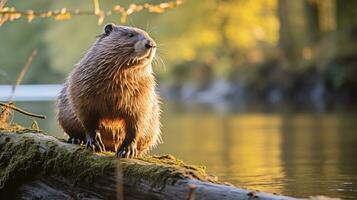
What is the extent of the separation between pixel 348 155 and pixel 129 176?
515 centimetres

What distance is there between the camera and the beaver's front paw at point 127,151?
15.5ft

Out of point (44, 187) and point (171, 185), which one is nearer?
point (171, 185)

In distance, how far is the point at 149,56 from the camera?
4.96 m

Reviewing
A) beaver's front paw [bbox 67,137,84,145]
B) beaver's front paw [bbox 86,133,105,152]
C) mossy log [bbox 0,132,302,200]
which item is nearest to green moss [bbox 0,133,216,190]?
mossy log [bbox 0,132,302,200]

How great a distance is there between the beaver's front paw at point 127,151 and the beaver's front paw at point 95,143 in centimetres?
14

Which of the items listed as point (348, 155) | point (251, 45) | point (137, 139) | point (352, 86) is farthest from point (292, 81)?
point (137, 139)

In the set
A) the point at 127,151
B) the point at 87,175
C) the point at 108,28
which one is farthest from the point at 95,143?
the point at 108,28

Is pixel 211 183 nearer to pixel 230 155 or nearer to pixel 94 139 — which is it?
pixel 94 139

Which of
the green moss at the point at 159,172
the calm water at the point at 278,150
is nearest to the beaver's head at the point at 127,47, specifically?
the green moss at the point at 159,172

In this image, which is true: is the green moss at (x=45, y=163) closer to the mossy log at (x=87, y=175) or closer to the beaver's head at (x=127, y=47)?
the mossy log at (x=87, y=175)

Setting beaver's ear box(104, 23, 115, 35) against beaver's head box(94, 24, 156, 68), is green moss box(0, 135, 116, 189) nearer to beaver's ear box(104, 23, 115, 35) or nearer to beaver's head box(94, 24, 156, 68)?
beaver's head box(94, 24, 156, 68)

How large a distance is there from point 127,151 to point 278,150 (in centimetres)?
577

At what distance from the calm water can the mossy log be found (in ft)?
4.85

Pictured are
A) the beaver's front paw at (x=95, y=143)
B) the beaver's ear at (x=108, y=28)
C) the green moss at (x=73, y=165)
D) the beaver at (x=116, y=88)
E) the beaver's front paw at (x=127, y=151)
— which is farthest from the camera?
the beaver's ear at (x=108, y=28)
